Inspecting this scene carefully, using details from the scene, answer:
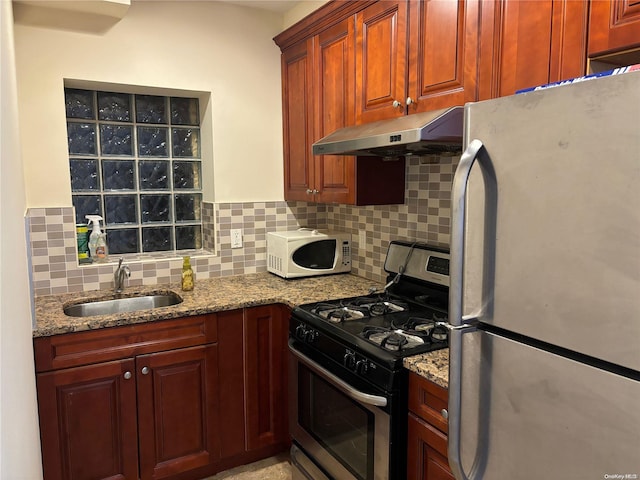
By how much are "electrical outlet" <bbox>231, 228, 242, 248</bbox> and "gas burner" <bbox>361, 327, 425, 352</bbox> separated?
1.31 m

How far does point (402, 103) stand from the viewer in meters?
2.01

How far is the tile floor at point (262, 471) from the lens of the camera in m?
2.43

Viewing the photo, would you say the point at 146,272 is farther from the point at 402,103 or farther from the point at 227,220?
the point at 402,103

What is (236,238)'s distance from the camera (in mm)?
2945

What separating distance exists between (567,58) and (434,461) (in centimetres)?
128

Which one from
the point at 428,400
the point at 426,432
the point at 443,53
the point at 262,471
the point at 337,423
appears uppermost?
the point at 443,53

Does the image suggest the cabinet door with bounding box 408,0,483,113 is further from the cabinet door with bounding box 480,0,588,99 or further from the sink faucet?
the sink faucet

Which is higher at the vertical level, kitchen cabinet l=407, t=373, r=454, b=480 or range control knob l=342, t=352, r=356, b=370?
range control knob l=342, t=352, r=356, b=370

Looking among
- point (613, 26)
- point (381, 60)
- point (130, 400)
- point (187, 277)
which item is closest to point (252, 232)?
point (187, 277)

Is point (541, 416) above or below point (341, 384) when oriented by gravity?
above

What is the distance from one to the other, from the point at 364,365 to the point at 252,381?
95 centimetres

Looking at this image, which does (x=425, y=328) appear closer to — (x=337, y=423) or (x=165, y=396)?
(x=337, y=423)

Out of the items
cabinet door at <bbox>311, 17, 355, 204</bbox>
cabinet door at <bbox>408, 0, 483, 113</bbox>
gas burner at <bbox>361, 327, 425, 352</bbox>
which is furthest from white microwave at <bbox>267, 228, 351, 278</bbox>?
cabinet door at <bbox>408, 0, 483, 113</bbox>

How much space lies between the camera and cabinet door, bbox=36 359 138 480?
6.60 ft
